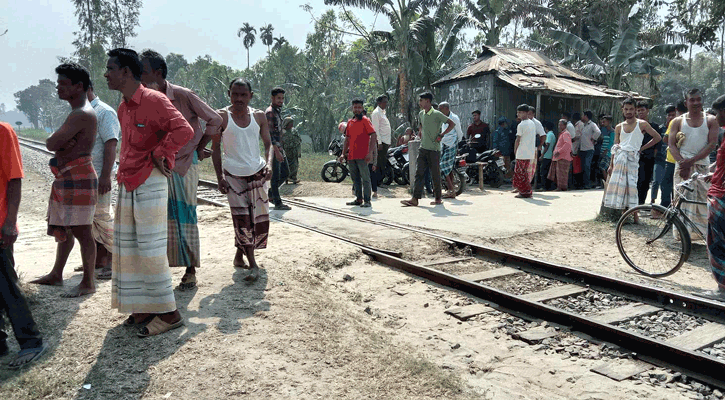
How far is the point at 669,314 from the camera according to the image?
4371 mm

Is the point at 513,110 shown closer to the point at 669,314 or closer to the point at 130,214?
the point at 669,314

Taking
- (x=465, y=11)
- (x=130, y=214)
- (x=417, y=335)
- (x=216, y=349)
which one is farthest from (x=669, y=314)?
(x=465, y=11)

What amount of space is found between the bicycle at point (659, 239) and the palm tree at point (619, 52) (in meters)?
17.3

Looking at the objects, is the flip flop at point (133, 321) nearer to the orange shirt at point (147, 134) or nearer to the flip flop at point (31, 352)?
the flip flop at point (31, 352)

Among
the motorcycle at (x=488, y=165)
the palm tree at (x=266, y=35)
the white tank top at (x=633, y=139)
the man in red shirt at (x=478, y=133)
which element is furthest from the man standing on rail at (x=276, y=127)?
the palm tree at (x=266, y=35)

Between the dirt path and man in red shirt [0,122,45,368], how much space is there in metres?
0.17

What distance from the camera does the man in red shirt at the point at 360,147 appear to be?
9086mm

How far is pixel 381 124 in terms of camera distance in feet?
37.3

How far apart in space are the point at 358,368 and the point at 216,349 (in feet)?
3.01

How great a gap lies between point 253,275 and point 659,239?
4420mm

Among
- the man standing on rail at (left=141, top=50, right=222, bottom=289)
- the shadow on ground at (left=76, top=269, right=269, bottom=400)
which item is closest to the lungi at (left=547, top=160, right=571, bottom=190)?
the shadow on ground at (left=76, top=269, right=269, bottom=400)

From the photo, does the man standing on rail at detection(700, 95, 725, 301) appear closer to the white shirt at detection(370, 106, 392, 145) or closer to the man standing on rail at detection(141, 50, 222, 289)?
the man standing on rail at detection(141, 50, 222, 289)

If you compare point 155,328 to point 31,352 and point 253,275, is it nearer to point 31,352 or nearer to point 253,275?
point 31,352

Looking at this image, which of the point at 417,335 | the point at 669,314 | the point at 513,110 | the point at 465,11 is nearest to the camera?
the point at 417,335
